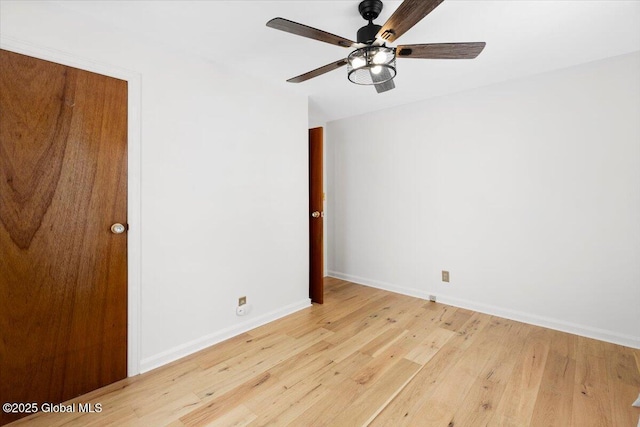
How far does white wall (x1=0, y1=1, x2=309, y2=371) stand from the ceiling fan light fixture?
1.24 m

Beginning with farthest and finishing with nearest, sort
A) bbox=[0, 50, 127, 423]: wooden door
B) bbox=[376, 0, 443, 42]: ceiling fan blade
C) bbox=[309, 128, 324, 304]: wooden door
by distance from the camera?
1. bbox=[309, 128, 324, 304]: wooden door
2. bbox=[0, 50, 127, 423]: wooden door
3. bbox=[376, 0, 443, 42]: ceiling fan blade

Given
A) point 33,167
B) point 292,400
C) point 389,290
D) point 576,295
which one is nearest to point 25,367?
point 33,167

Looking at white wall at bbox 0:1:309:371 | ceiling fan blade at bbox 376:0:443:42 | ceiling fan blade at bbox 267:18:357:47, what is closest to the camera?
ceiling fan blade at bbox 376:0:443:42

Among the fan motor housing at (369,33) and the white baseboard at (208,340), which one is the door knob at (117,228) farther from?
the fan motor housing at (369,33)

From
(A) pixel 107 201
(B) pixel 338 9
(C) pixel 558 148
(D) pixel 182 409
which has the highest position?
(B) pixel 338 9

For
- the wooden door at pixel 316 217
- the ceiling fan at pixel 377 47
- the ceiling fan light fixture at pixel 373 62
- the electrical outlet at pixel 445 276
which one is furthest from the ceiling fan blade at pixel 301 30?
the electrical outlet at pixel 445 276

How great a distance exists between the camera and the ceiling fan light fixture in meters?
1.60

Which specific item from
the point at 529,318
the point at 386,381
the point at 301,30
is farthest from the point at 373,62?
the point at 529,318

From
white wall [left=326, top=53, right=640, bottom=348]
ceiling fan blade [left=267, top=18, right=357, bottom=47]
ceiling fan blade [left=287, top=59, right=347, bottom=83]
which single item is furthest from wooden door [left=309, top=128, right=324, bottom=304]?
ceiling fan blade [left=267, top=18, right=357, bottom=47]

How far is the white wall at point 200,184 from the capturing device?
186 cm

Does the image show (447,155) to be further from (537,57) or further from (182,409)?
(182,409)

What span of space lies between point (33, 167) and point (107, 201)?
0.38m

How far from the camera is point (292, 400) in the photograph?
5.50ft

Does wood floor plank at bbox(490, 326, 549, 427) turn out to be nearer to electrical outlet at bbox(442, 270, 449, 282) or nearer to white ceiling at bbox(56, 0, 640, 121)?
electrical outlet at bbox(442, 270, 449, 282)
